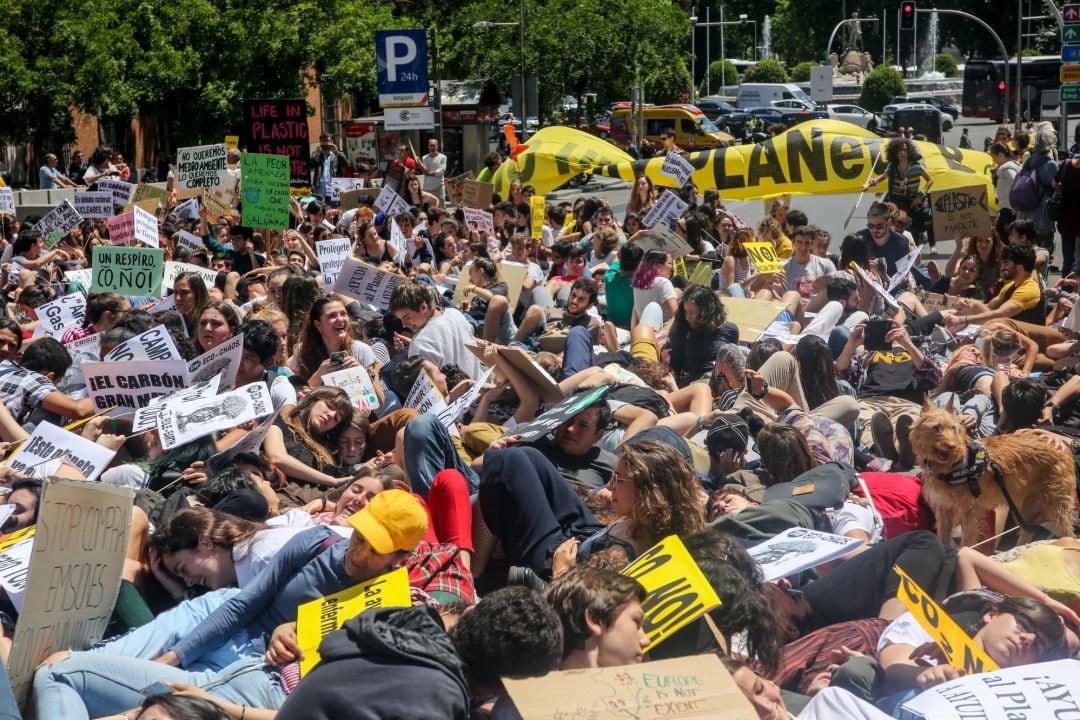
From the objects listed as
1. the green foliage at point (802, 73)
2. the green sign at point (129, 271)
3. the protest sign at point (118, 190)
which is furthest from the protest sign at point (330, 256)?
the green foliage at point (802, 73)

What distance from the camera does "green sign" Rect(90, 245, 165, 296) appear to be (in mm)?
10156

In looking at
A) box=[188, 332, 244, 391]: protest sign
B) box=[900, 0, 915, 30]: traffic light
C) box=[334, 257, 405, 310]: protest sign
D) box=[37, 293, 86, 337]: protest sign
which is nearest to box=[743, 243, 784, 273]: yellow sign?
box=[334, 257, 405, 310]: protest sign

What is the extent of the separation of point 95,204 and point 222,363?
865 centimetres

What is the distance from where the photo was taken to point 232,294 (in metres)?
11.4

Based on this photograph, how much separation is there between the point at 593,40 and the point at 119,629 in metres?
35.0

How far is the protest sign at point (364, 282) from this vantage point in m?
10.5

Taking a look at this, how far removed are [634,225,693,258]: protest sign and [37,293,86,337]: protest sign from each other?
4.68m

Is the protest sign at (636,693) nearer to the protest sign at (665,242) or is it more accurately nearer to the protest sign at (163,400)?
the protest sign at (163,400)

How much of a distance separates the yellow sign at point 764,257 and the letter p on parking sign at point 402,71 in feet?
38.2

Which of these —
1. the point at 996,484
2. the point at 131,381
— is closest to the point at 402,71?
the point at 131,381

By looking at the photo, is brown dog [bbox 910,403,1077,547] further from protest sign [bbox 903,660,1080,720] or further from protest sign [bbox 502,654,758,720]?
protest sign [bbox 502,654,758,720]

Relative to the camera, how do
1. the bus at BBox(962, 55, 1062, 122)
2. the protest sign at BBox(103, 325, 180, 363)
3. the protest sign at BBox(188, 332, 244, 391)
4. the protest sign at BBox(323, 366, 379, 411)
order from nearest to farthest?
the protest sign at BBox(188, 332, 244, 391), the protest sign at BBox(103, 325, 180, 363), the protest sign at BBox(323, 366, 379, 411), the bus at BBox(962, 55, 1062, 122)

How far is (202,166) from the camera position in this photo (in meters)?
14.8

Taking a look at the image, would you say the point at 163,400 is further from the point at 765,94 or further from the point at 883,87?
the point at 883,87
